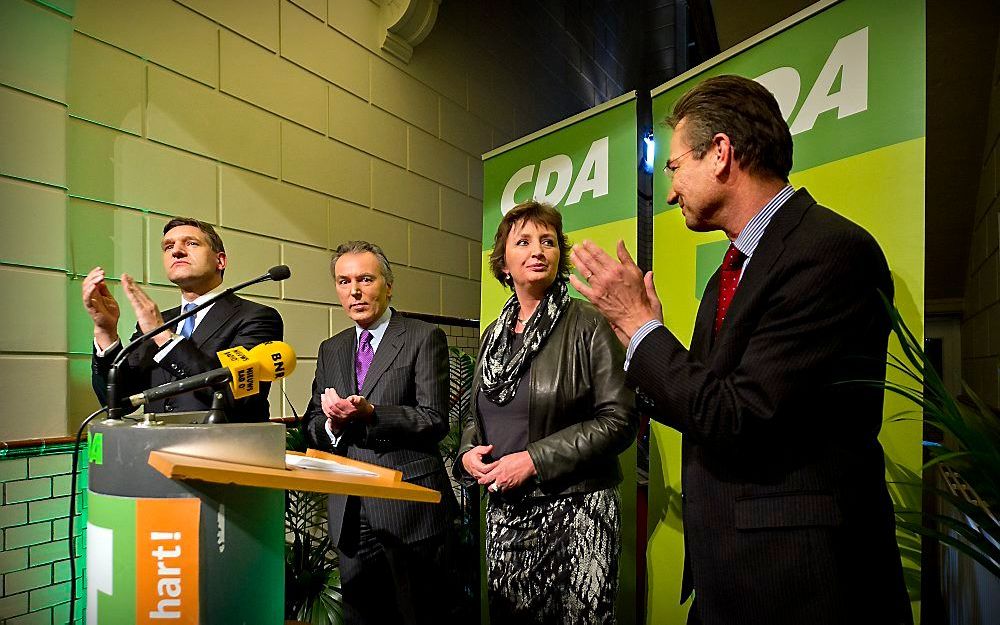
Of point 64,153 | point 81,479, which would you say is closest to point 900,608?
point 81,479

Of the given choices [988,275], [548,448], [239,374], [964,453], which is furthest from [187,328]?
[988,275]

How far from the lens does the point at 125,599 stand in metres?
0.91

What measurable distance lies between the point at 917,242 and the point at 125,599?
74.8 inches

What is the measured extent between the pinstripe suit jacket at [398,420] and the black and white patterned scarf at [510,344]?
22cm

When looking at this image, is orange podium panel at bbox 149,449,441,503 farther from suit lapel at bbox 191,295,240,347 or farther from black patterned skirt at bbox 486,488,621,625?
suit lapel at bbox 191,295,240,347

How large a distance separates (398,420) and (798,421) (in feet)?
3.93

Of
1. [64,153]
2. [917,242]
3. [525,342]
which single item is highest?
[64,153]

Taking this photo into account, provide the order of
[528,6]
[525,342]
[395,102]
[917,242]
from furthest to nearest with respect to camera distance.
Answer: [528,6]
[395,102]
[525,342]
[917,242]

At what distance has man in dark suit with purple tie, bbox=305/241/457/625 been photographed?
190 cm

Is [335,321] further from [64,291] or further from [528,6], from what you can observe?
[528,6]

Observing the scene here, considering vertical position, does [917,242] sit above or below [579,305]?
above

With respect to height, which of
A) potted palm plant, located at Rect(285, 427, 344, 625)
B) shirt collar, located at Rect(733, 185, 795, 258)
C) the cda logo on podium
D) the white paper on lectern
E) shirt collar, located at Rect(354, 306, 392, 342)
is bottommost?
potted palm plant, located at Rect(285, 427, 344, 625)

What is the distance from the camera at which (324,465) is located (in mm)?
1171

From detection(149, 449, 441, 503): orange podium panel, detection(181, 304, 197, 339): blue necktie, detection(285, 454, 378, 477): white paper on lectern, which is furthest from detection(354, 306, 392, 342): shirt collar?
detection(149, 449, 441, 503): orange podium panel
